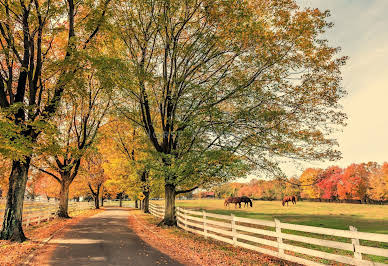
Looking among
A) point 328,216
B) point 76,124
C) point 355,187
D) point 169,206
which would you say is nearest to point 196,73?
point 169,206

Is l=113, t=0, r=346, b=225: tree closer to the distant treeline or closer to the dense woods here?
the dense woods

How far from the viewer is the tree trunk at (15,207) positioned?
1112 cm

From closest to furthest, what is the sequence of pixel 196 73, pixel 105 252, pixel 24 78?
1. pixel 105 252
2. pixel 24 78
3. pixel 196 73

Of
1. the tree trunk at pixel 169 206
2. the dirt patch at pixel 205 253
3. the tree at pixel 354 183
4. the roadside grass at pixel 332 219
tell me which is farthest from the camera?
the tree at pixel 354 183

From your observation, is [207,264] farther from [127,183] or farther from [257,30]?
[127,183]

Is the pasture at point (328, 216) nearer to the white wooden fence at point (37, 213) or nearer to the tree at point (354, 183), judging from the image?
the white wooden fence at point (37, 213)

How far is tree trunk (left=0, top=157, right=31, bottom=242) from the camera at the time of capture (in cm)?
1112

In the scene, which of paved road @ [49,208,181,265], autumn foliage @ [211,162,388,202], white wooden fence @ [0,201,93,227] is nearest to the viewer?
paved road @ [49,208,181,265]

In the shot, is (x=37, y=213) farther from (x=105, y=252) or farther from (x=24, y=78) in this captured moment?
(x=105, y=252)

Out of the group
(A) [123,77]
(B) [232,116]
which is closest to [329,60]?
(B) [232,116]

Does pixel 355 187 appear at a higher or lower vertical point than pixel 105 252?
lower

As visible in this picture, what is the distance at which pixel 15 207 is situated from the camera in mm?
11477

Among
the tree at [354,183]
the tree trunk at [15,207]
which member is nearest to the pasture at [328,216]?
the tree trunk at [15,207]

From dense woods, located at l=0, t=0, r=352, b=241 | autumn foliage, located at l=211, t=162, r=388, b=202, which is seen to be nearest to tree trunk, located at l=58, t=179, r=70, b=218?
dense woods, located at l=0, t=0, r=352, b=241
